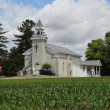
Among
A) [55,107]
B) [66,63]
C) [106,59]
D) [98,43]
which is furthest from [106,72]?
[55,107]

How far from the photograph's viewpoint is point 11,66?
55.4 meters

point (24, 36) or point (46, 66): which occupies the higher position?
point (24, 36)

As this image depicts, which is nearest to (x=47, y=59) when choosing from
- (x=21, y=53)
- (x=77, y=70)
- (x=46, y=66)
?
(x=46, y=66)

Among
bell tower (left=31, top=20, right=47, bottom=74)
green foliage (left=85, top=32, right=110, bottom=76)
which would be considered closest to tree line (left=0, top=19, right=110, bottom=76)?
green foliage (left=85, top=32, right=110, bottom=76)

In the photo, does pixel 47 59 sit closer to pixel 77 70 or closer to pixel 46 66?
pixel 46 66

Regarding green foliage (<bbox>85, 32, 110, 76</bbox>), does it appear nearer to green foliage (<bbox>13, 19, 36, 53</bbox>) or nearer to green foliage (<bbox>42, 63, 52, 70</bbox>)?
green foliage (<bbox>13, 19, 36, 53</bbox>)

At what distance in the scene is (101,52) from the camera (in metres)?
67.2

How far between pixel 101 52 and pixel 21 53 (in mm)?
24206

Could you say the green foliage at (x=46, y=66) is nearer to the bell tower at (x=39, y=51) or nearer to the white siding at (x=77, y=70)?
the bell tower at (x=39, y=51)

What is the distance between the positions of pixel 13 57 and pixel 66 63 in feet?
54.3

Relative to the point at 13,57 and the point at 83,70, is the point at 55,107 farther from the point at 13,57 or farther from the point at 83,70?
the point at 13,57

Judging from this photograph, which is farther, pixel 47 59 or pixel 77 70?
pixel 77 70

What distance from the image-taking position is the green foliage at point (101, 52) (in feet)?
216

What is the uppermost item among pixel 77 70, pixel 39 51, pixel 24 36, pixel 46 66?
pixel 24 36
